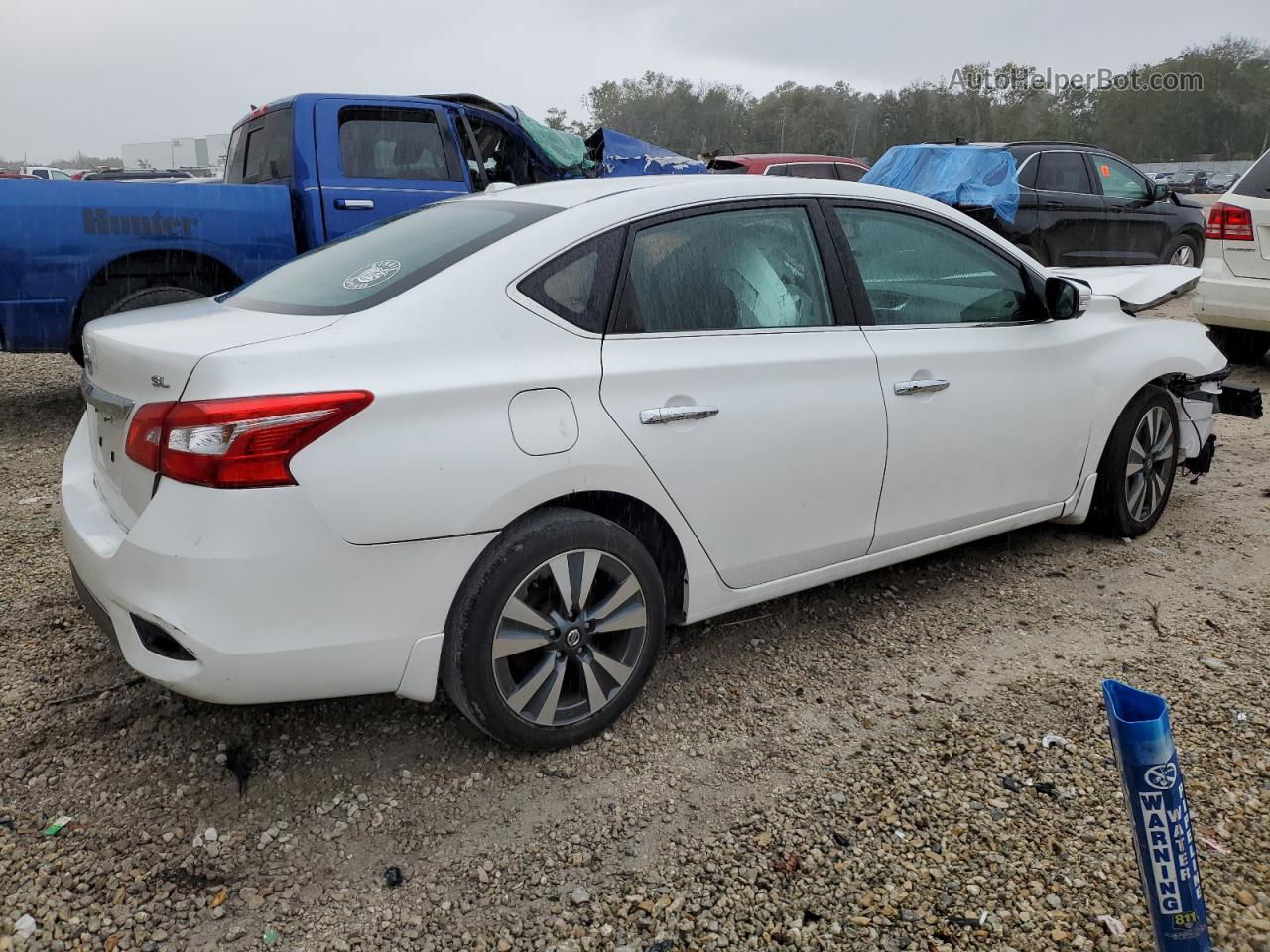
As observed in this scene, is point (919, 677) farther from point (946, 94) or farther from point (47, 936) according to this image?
point (946, 94)

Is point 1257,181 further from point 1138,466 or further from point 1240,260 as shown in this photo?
point 1138,466

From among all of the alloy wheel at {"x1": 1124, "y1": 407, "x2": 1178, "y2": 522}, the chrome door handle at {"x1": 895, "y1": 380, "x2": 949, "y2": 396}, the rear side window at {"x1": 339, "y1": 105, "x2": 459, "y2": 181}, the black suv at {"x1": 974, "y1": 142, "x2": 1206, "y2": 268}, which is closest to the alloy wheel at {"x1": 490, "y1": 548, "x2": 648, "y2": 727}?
the chrome door handle at {"x1": 895, "y1": 380, "x2": 949, "y2": 396}

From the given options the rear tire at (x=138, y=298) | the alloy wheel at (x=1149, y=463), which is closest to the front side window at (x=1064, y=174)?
the alloy wheel at (x=1149, y=463)

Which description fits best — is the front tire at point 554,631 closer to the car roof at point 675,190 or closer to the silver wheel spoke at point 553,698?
the silver wheel spoke at point 553,698

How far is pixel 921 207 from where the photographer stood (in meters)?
3.56

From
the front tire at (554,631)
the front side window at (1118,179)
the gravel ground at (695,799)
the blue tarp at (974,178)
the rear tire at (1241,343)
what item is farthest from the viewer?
the front side window at (1118,179)

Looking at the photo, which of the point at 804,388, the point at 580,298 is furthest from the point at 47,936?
the point at 804,388

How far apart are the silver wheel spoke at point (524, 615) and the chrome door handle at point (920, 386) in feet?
4.71

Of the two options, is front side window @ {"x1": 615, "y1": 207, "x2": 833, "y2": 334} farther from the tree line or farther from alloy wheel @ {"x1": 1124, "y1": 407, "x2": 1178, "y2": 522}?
the tree line

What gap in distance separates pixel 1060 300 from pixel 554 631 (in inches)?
95.0

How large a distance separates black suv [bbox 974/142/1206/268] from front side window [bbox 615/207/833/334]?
25.0ft

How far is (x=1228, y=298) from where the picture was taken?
7.10 m

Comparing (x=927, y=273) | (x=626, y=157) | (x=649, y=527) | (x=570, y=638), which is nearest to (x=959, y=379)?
(x=927, y=273)

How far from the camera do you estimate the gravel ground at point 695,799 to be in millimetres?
2186
